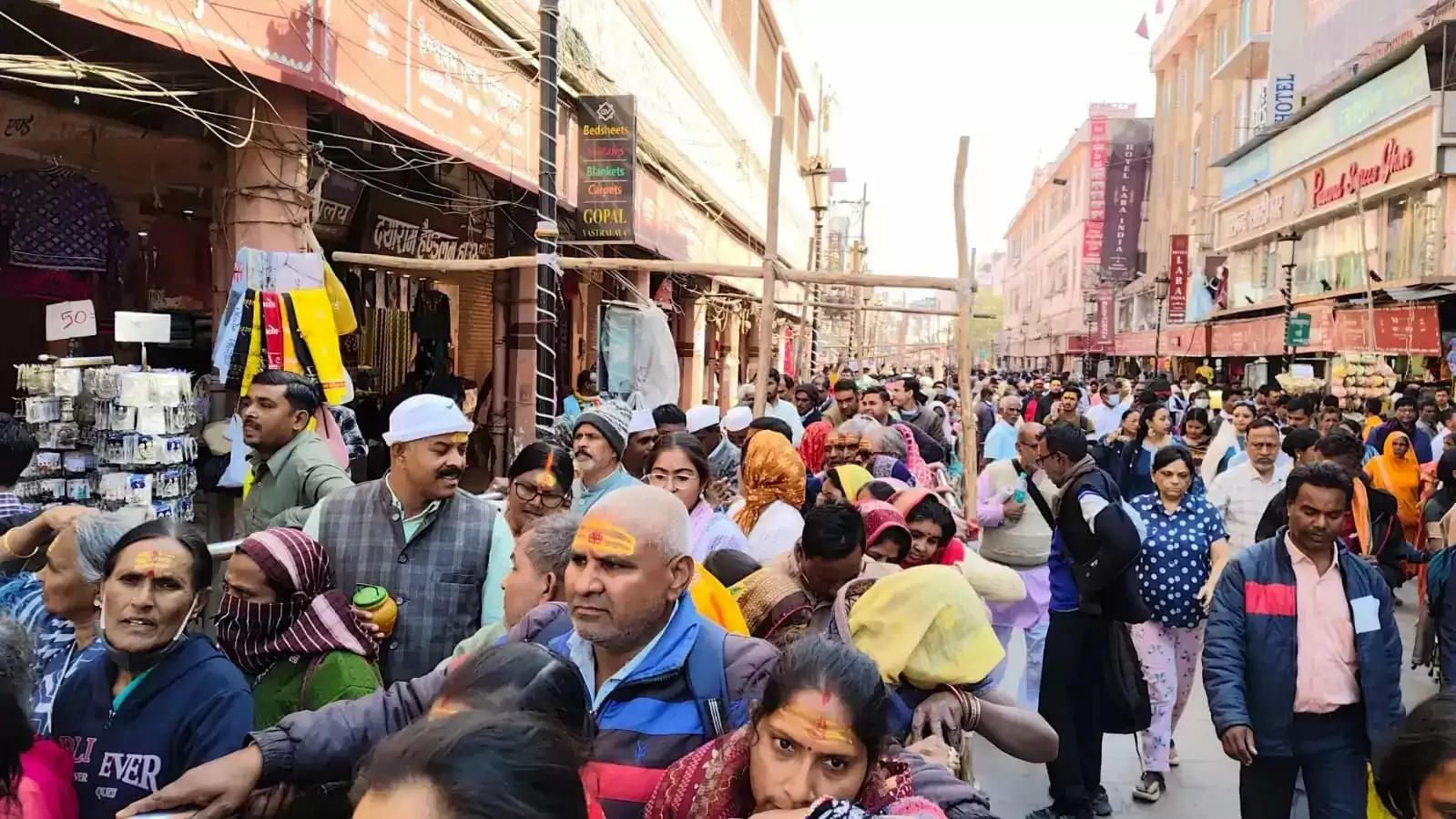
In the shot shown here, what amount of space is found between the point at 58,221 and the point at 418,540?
4936 mm

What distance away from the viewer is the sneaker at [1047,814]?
16.4 ft

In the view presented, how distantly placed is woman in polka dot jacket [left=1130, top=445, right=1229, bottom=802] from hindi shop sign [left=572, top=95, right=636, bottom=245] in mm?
6729

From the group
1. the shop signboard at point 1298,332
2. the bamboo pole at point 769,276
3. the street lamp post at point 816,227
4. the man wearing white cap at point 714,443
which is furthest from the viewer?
the street lamp post at point 816,227

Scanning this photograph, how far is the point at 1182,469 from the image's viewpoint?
5.26 meters

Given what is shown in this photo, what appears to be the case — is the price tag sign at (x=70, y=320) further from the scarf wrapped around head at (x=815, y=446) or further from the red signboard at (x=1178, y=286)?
the red signboard at (x=1178, y=286)

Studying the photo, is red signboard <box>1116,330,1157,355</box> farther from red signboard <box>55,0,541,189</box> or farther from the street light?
red signboard <box>55,0,541,189</box>

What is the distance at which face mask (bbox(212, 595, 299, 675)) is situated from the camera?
2725 mm

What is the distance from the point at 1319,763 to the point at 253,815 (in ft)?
11.7

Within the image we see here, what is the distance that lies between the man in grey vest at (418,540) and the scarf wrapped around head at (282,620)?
496mm

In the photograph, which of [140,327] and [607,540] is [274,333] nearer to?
[140,327]

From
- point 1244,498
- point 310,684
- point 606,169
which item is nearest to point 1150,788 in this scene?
point 1244,498

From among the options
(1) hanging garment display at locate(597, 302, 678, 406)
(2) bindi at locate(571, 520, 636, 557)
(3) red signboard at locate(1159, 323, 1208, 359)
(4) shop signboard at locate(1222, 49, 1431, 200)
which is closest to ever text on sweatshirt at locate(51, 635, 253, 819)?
(2) bindi at locate(571, 520, 636, 557)

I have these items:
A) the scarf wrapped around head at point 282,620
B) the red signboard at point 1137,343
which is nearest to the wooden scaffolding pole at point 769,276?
the scarf wrapped around head at point 282,620

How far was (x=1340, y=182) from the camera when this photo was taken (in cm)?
2284
